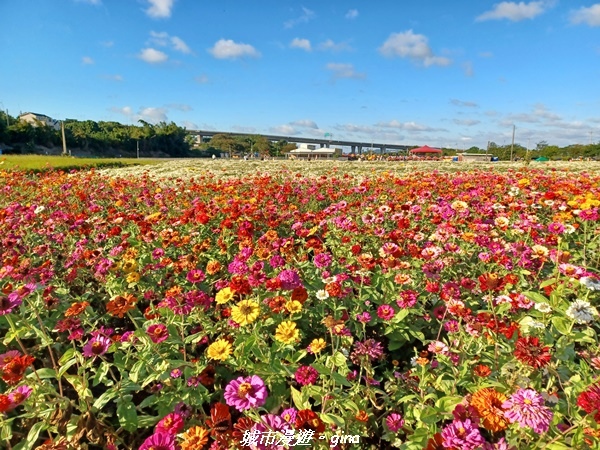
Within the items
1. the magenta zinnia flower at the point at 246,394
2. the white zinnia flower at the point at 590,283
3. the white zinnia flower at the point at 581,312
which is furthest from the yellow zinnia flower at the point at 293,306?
the white zinnia flower at the point at 590,283

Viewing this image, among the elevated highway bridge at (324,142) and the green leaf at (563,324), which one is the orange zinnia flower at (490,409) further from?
the elevated highway bridge at (324,142)

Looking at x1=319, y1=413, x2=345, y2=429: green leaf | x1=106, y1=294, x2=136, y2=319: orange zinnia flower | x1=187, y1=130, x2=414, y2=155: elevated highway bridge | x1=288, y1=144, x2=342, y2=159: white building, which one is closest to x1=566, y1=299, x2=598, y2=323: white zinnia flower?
x1=319, y1=413, x2=345, y2=429: green leaf

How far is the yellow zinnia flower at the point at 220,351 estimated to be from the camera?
167cm

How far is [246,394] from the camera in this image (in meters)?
1.32

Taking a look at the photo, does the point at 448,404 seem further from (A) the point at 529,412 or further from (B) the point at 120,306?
(B) the point at 120,306

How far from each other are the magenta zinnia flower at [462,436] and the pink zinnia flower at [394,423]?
0.46m

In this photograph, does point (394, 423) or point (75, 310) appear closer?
point (394, 423)

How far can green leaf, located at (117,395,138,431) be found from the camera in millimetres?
1638

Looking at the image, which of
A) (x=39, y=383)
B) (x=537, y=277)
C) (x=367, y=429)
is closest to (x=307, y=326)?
(x=367, y=429)

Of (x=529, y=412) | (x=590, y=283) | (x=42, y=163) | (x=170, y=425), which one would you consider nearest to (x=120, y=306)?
(x=170, y=425)

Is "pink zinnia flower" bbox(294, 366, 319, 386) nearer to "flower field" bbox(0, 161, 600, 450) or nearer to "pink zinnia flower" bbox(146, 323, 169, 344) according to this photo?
"flower field" bbox(0, 161, 600, 450)

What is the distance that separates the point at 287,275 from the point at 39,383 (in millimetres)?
1266

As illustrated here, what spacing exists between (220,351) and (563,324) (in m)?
1.79

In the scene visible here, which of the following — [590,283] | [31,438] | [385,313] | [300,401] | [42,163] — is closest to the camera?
[31,438]
